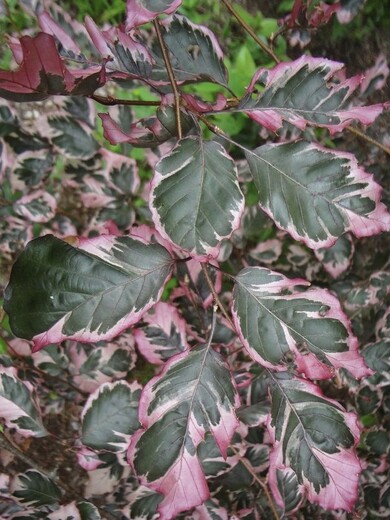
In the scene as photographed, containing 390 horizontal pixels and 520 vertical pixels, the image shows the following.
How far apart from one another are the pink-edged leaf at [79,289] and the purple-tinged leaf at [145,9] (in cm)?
28

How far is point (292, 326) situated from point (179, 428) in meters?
0.22

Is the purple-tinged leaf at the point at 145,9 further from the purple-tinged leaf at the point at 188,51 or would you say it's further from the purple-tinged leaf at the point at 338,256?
the purple-tinged leaf at the point at 338,256

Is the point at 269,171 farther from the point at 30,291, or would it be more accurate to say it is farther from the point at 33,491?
the point at 33,491

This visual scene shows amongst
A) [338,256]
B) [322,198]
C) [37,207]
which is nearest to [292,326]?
[322,198]

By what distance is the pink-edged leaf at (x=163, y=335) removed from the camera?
105cm

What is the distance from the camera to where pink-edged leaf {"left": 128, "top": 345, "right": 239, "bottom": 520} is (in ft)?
2.40

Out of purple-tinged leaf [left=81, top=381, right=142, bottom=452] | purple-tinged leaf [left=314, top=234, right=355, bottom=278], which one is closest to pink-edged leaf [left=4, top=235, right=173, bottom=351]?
purple-tinged leaf [left=81, top=381, right=142, bottom=452]

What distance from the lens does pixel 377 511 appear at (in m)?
1.30

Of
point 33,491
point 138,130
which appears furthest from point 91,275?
point 33,491

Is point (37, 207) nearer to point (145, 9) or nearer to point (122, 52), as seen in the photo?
point (122, 52)

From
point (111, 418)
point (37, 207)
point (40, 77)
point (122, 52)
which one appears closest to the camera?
point (40, 77)

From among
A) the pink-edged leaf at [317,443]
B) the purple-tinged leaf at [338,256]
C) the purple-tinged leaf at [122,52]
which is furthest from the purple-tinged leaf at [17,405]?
the purple-tinged leaf at [338,256]

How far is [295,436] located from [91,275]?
0.40 metres

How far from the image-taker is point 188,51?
0.89 m
